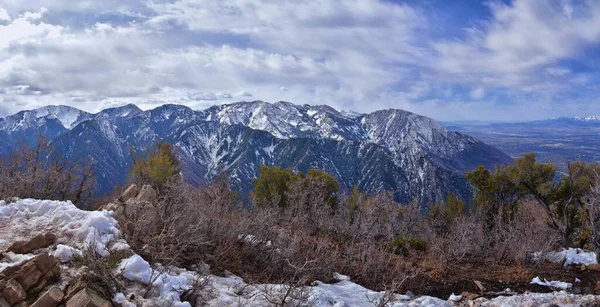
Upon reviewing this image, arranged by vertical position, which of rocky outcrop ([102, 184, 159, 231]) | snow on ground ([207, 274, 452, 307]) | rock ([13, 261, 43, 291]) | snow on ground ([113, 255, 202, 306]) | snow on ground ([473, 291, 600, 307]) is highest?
rocky outcrop ([102, 184, 159, 231])

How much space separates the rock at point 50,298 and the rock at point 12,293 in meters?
0.33

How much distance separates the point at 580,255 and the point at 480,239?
370cm

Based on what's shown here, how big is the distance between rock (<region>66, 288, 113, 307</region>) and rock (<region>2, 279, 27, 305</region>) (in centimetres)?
73

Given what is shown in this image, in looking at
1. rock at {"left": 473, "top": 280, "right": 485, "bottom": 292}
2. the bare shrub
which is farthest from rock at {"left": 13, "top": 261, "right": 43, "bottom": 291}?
rock at {"left": 473, "top": 280, "right": 485, "bottom": 292}

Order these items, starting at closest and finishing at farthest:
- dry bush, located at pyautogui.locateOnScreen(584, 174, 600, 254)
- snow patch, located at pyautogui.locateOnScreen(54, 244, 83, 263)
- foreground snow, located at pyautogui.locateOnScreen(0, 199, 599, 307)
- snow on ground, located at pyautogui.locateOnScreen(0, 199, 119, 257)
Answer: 1. foreground snow, located at pyautogui.locateOnScreen(0, 199, 599, 307)
2. snow patch, located at pyautogui.locateOnScreen(54, 244, 83, 263)
3. snow on ground, located at pyautogui.locateOnScreen(0, 199, 119, 257)
4. dry bush, located at pyautogui.locateOnScreen(584, 174, 600, 254)

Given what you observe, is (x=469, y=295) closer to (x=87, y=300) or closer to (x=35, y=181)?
(x=87, y=300)

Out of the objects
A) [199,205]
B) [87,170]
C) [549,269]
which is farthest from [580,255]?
[87,170]

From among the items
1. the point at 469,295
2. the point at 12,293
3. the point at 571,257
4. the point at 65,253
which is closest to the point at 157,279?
the point at 65,253

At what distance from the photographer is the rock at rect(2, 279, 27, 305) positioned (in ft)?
20.9

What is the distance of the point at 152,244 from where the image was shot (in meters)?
8.74

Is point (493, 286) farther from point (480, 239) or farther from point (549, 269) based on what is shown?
point (480, 239)

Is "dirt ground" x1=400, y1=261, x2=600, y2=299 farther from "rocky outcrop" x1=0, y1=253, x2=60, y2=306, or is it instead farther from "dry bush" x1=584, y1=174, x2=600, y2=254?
"rocky outcrop" x1=0, y1=253, x2=60, y2=306

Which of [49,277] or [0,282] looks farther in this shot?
[49,277]

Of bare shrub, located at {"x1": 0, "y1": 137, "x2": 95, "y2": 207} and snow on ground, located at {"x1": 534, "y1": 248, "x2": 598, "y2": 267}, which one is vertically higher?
bare shrub, located at {"x1": 0, "y1": 137, "x2": 95, "y2": 207}
